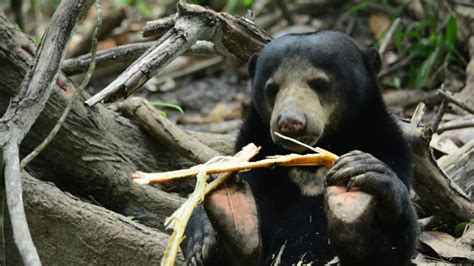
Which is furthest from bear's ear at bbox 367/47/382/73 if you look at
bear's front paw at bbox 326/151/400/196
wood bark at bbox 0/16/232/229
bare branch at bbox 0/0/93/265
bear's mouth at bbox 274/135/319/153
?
bare branch at bbox 0/0/93/265

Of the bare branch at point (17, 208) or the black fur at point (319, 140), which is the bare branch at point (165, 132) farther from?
the bare branch at point (17, 208)

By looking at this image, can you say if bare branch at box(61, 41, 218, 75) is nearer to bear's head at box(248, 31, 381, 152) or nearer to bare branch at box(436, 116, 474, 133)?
bear's head at box(248, 31, 381, 152)

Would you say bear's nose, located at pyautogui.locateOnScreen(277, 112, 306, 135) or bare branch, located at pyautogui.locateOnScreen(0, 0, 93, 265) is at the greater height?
bare branch, located at pyautogui.locateOnScreen(0, 0, 93, 265)

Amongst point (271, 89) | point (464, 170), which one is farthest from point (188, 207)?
point (464, 170)

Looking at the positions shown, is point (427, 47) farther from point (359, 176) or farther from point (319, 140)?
point (359, 176)

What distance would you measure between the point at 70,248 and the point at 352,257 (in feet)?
5.51

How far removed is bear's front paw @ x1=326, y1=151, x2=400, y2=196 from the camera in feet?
13.0

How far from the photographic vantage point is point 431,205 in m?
5.60

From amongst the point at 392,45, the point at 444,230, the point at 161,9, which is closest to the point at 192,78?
the point at 161,9

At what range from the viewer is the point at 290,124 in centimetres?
446

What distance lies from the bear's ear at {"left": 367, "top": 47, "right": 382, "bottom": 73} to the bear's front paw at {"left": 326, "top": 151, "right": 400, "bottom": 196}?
1220 millimetres

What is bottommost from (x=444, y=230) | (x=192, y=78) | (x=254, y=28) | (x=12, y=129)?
(x=192, y=78)

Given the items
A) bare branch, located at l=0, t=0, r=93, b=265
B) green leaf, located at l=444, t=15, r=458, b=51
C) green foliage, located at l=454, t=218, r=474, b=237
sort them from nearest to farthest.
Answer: bare branch, located at l=0, t=0, r=93, b=265, green foliage, located at l=454, t=218, r=474, b=237, green leaf, located at l=444, t=15, r=458, b=51

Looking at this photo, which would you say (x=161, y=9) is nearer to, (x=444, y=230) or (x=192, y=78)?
(x=192, y=78)
